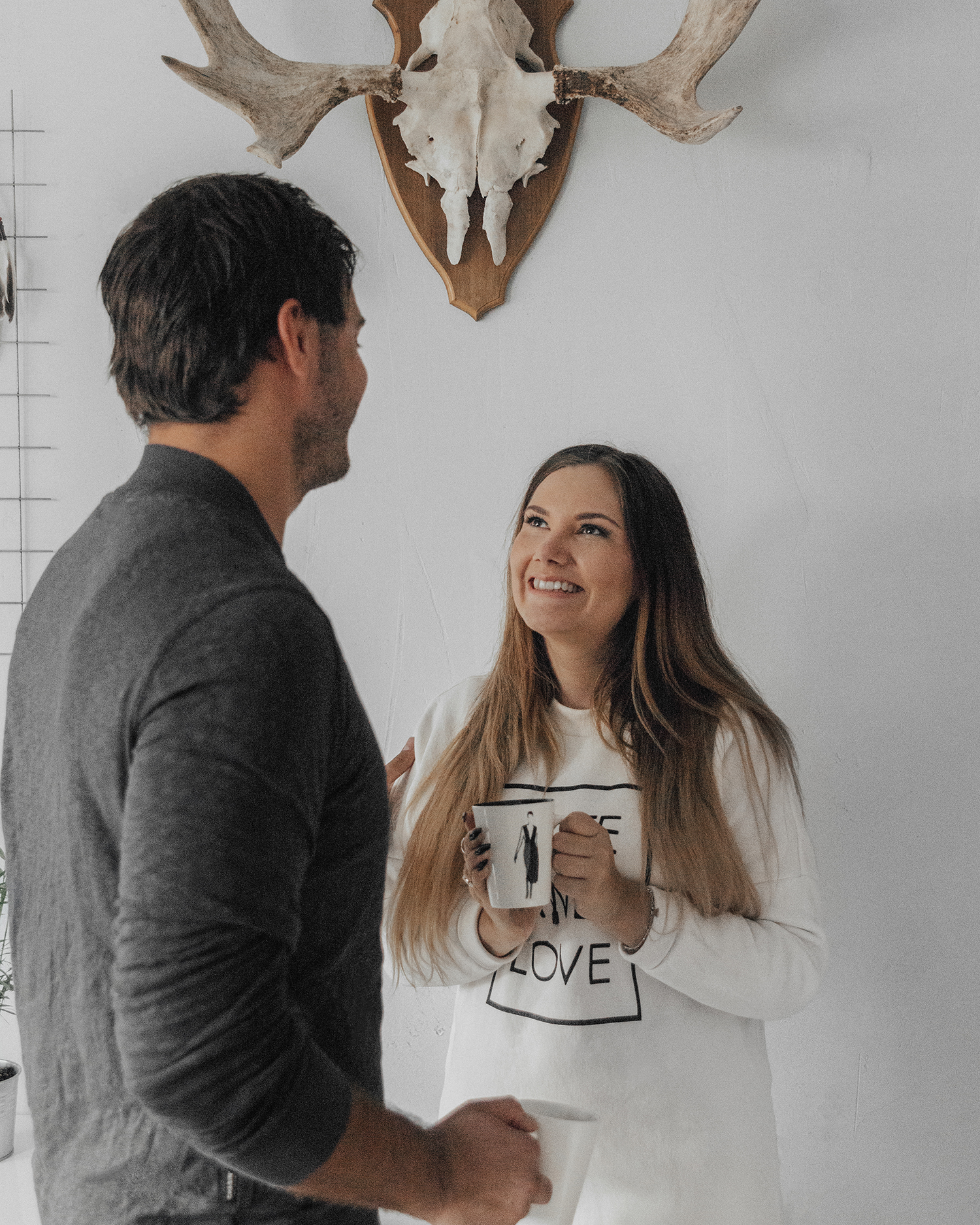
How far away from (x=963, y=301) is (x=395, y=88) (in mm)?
865

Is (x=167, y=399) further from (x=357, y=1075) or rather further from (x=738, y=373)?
(x=738, y=373)

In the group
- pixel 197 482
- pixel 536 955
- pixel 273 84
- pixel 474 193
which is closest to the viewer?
pixel 197 482

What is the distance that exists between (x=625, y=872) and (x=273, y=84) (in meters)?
1.14

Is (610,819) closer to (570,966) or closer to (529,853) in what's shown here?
(570,966)

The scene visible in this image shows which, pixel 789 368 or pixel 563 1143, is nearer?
pixel 563 1143

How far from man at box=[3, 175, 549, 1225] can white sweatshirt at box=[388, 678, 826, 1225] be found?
0.41 m

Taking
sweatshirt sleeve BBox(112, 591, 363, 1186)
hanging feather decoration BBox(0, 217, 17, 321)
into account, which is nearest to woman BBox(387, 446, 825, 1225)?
sweatshirt sleeve BBox(112, 591, 363, 1186)

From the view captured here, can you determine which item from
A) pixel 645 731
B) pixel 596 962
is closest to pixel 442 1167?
pixel 596 962

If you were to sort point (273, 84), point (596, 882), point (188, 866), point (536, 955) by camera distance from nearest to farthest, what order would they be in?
point (188, 866), point (596, 882), point (536, 955), point (273, 84)

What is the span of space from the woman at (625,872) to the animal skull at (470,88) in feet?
1.51

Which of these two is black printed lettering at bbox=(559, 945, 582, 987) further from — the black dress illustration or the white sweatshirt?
the black dress illustration

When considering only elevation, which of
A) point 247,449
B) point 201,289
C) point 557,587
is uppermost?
point 201,289

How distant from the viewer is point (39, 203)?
161 cm

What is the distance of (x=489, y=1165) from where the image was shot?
0.74 m
